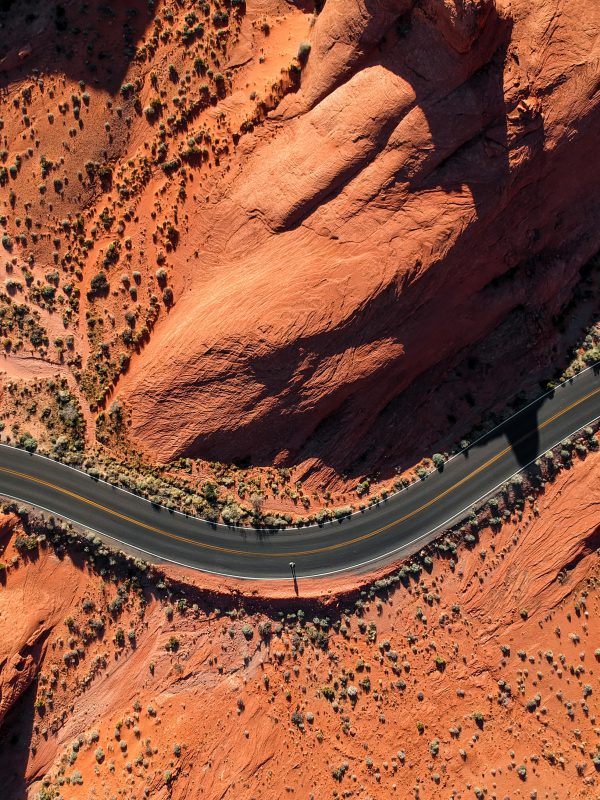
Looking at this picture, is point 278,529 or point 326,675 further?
point 278,529

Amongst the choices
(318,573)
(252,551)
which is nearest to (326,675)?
(318,573)

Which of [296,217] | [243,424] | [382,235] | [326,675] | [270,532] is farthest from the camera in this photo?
[270,532]

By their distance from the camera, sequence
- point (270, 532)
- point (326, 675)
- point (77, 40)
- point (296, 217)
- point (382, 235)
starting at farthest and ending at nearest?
point (77, 40) < point (270, 532) < point (326, 675) < point (296, 217) < point (382, 235)

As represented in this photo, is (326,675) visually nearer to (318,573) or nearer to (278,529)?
(318,573)

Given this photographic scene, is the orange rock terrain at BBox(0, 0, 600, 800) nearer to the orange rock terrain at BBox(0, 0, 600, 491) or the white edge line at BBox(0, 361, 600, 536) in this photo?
the orange rock terrain at BBox(0, 0, 600, 491)

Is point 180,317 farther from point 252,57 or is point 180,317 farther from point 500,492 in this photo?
point 500,492

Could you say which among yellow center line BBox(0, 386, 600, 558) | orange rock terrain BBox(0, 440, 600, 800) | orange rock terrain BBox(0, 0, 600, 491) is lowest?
orange rock terrain BBox(0, 440, 600, 800)

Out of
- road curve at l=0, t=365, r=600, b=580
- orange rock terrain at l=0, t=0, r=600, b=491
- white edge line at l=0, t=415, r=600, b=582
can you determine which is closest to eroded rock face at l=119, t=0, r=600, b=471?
orange rock terrain at l=0, t=0, r=600, b=491
